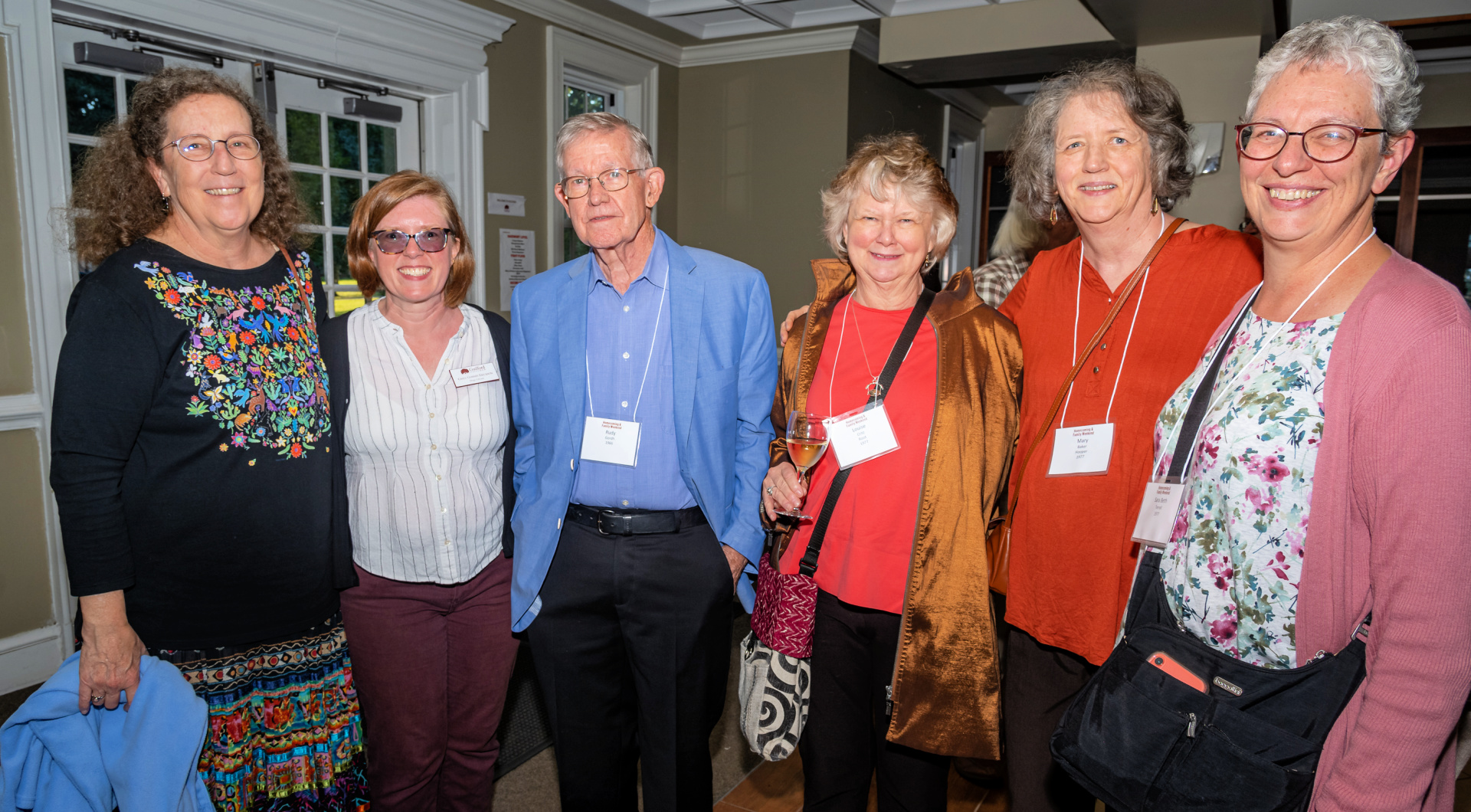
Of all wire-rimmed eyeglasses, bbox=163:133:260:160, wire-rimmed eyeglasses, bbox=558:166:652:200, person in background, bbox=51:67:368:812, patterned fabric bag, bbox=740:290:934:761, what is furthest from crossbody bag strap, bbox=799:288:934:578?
wire-rimmed eyeglasses, bbox=163:133:260:160

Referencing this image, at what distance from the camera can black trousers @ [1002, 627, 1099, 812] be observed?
167 cm

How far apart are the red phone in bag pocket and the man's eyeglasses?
5.56 ft

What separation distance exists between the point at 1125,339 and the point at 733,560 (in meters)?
0.96

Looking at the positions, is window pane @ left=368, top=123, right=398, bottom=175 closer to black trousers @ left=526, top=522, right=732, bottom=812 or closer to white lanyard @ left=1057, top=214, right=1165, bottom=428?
black trousers @ left=526, top=522, right=732, bottom=812

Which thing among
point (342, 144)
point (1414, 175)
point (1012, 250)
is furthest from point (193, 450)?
point (1414, 175)

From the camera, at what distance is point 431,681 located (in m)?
1.96

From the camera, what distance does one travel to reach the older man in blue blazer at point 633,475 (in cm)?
189

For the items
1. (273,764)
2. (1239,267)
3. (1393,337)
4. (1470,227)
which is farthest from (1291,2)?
(1470,227)

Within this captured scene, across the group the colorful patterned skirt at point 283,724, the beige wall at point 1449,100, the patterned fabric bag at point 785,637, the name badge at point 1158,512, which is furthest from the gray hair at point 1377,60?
the beige wall at point 1449,100

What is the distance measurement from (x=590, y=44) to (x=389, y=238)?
425cm

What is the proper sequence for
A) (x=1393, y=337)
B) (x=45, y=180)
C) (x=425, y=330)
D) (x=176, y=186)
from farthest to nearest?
1. (x=45, y=180)
2. (x=425, y=330)
3. (x=176, y=186)
4. (x=1393, y=337)

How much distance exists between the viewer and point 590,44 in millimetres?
5652

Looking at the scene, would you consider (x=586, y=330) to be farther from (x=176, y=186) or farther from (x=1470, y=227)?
(x=1470, y=227)

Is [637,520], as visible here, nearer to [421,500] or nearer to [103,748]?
[421,500]
